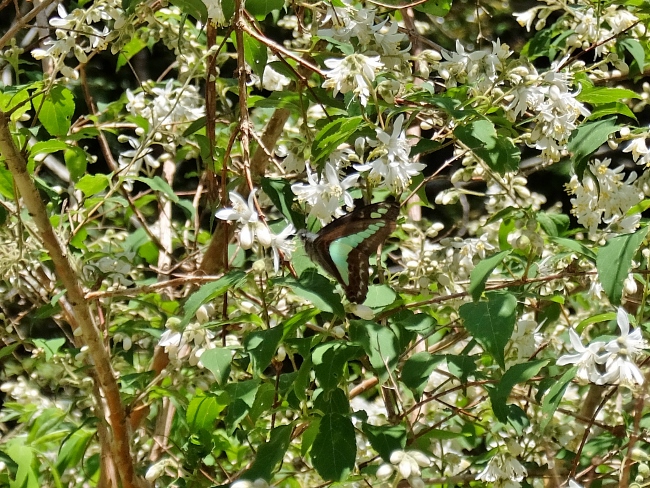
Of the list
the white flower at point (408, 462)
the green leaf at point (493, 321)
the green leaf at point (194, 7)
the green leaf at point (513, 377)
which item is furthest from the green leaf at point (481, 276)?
the green leaf at point (194, 7)

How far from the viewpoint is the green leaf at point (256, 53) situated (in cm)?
147

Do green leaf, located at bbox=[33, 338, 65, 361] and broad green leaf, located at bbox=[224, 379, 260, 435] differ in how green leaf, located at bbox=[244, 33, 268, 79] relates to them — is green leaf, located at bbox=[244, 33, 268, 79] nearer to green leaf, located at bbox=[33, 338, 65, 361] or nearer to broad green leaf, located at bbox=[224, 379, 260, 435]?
broad green leaf, located at bbox=[224, 379, 260, 435]

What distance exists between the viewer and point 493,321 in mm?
1242

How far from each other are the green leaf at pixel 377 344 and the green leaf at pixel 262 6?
0.54 m

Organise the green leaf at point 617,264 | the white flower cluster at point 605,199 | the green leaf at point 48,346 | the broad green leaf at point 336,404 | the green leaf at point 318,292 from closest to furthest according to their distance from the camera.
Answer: the green leaf at point 318,292 < the green leaf at point 617,264 < the broad green leaf at point 336,404 < the white flower cluster at point 605,199 < the green leaf at point 48,346

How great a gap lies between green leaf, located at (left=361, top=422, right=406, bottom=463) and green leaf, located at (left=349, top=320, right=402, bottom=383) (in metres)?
0.16

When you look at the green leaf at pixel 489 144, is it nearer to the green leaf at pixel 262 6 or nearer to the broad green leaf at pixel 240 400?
the green leaf at pixel 262 6

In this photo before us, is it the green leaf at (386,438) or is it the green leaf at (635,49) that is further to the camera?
the green leaf at (635,49)

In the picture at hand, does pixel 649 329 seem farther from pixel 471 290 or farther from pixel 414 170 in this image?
pixel 414 170

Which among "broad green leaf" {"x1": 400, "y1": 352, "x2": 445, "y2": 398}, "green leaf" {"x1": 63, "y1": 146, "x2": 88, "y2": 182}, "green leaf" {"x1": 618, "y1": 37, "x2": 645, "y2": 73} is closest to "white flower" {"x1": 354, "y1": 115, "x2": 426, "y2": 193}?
"broad green leaf" {"x1": 400, "y1": 352, "x2": 445, "y2": 398}

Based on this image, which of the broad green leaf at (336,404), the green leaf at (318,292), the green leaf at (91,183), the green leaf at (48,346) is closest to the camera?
the green leaf at (318,292)

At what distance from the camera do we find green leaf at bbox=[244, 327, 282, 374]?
3.87 ft

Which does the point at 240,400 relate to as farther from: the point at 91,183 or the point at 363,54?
the point at 91,183

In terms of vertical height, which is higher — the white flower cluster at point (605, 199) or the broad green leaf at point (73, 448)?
the white flower cluster at point (605, 199)
